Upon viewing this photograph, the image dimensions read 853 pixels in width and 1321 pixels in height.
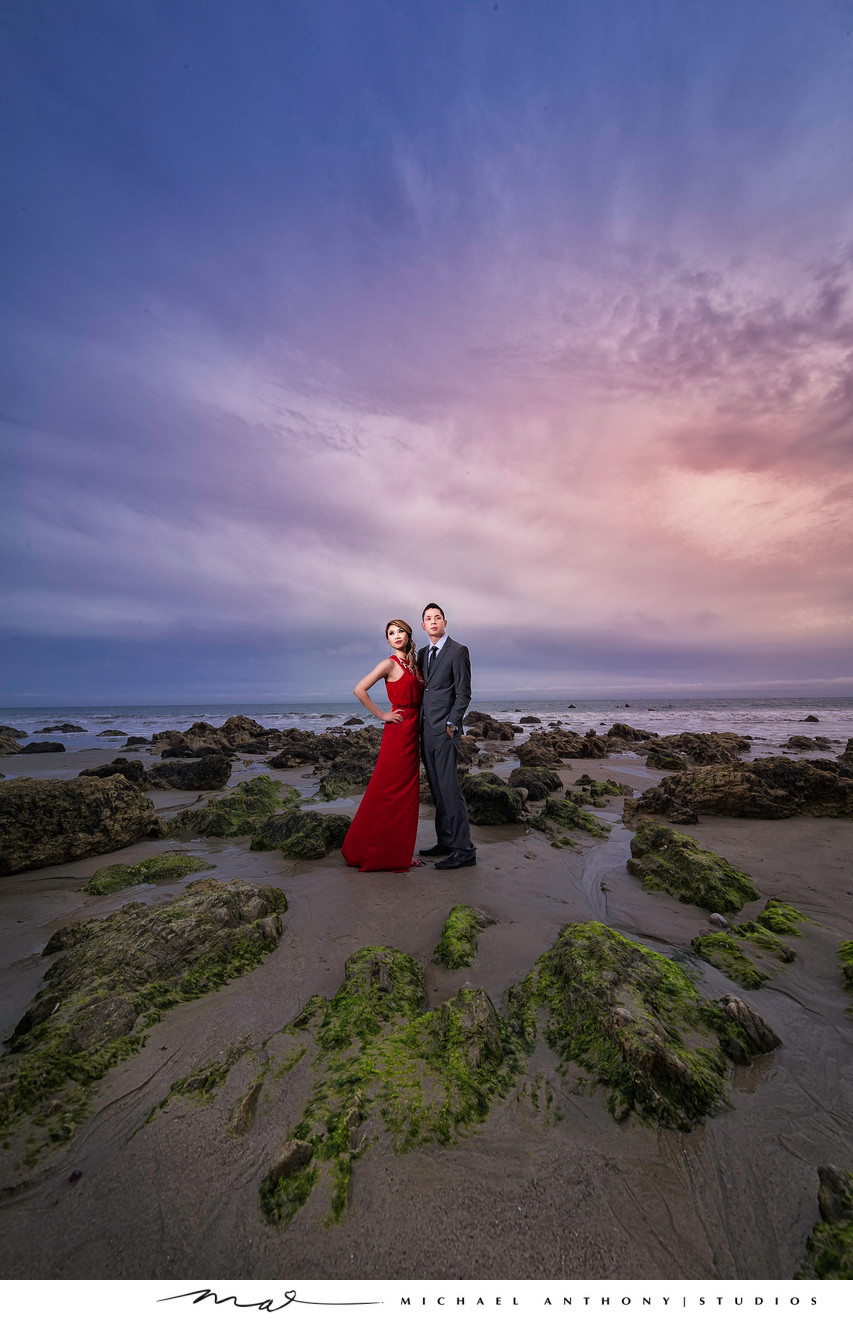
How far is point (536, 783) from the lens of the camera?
9680mm

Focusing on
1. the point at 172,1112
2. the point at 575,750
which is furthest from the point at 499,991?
the point at 575,750

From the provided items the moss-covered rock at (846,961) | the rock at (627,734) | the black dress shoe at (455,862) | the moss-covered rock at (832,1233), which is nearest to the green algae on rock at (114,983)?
the black dress shoe at (455,862)

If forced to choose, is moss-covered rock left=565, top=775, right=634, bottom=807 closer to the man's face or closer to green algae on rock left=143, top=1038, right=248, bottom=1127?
the man's face

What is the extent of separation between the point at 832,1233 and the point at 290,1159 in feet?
5.85

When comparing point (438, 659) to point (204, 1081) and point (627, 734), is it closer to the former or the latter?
point (204, 1081)

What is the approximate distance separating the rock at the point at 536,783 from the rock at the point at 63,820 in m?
6.60

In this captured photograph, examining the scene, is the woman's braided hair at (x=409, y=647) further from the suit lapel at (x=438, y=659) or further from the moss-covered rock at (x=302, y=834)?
the moss-covered rock at (x=302, y=834)

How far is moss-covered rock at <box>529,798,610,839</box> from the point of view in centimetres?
678

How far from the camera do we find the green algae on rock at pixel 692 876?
427 centimetres

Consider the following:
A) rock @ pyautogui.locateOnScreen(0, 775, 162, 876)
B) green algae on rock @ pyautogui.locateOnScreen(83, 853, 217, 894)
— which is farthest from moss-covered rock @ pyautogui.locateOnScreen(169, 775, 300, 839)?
green algae on rock @ pyautogui.locateOnScreen(83, 853, 217, 894)

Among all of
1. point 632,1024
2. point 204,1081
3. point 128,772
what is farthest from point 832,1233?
point 128,772

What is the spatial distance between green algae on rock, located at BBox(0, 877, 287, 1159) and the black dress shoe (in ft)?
6.13

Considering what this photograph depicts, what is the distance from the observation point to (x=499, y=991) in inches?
114

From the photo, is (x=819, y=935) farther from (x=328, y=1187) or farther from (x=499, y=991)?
(x=328, y=1187)
